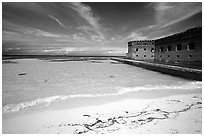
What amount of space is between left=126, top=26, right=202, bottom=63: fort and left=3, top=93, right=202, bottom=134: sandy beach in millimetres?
16948

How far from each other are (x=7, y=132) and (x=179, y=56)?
77.5 ft

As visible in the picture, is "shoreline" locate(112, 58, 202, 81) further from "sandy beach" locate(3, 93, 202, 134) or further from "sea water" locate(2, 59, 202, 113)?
"sandy beach" locate(3, 93, 202, 134)

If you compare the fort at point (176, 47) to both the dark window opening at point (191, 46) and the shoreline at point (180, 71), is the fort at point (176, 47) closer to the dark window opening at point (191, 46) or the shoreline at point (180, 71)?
the dark window opening at point (191, 46)

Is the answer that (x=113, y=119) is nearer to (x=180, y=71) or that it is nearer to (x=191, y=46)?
(x=180, y=71)

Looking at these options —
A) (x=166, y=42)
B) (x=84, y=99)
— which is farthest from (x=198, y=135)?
(x=166, y=42)

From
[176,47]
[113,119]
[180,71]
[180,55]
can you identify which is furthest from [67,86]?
[176,47]

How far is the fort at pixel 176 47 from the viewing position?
17203 mm

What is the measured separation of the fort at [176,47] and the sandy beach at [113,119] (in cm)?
1695

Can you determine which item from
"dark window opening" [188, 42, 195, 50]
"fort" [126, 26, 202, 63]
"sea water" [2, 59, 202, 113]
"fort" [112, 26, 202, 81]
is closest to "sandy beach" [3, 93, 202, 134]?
"sea water" [2, 59, 202, 113]

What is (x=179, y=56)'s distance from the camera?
20562 mm

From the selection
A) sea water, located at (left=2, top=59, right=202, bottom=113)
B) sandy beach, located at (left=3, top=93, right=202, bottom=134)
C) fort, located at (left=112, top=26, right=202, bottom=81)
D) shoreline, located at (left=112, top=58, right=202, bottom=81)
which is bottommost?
sandy beach, located at (left=3, top=93, right=202, bottom=134)

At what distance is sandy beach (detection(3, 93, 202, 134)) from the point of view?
2.90 metres

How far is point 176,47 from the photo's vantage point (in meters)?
21.2

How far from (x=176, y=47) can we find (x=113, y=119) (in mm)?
22489
